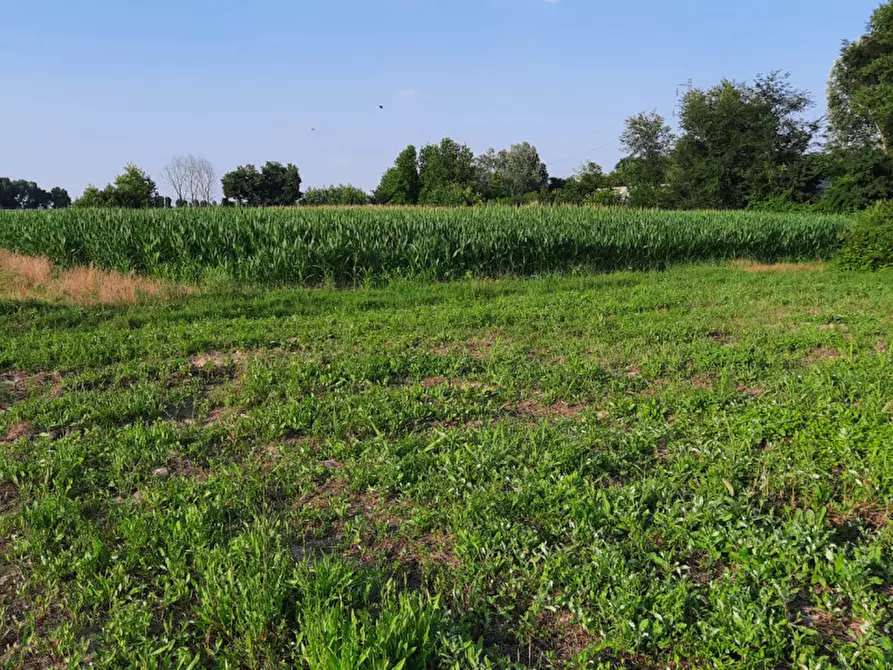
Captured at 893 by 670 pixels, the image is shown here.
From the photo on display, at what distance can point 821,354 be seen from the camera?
637 cm

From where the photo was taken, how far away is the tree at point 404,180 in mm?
61031

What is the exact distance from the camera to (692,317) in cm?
834

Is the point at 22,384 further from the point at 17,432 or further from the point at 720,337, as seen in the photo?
the point at 720,337

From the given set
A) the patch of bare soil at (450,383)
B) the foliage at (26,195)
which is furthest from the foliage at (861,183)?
the foliage at (26,195)

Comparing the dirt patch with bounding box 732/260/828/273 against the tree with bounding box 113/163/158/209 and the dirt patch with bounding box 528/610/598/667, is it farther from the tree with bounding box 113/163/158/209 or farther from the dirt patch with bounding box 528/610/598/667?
the tree with bounding box 113/163/158/209

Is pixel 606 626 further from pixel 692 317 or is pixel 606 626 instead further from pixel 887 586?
pixel 692 317

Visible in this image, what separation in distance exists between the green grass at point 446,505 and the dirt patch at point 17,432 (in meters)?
0.03

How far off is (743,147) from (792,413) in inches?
1745

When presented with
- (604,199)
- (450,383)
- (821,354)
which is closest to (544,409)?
(450,383)

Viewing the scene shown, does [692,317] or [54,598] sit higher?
[692,317]

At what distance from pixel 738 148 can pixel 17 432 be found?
4715 centimetres

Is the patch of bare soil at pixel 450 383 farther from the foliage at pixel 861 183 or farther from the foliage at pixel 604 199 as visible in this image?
the foliage at pixel 604 199

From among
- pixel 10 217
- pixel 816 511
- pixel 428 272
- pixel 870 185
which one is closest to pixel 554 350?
pixel 816 511

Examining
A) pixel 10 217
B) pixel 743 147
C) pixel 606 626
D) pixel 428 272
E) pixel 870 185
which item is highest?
pixel 743 147
